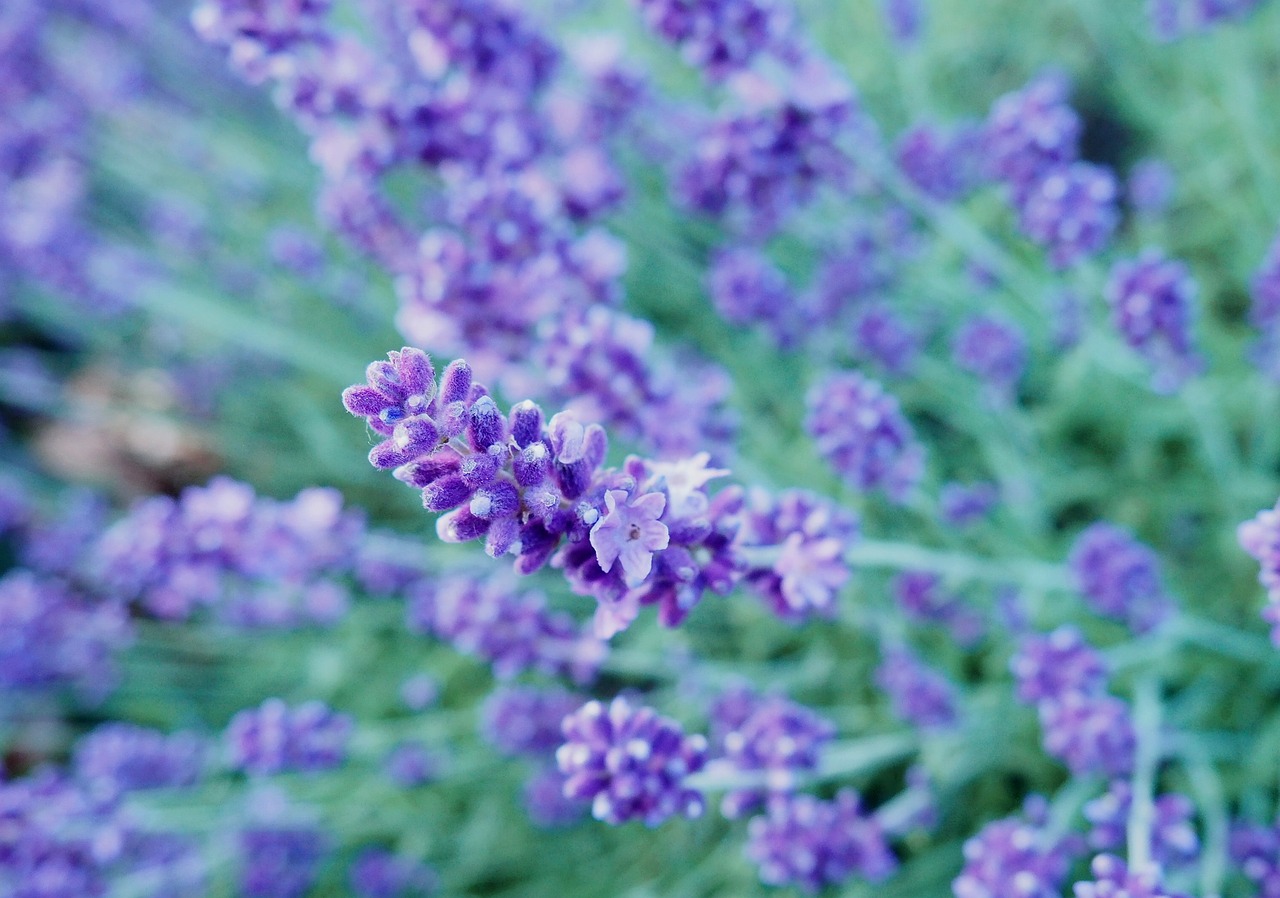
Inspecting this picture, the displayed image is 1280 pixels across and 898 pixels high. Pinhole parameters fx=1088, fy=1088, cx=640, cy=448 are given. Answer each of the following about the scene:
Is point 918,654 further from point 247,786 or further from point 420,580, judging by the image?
point 247,786

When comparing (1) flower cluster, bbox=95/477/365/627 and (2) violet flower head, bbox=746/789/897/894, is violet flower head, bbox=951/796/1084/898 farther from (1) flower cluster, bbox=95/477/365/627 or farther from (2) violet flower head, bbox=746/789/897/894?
(1) flower cluster, bbox=95/477/365/627

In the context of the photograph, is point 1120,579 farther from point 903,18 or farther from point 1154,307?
point 903,18

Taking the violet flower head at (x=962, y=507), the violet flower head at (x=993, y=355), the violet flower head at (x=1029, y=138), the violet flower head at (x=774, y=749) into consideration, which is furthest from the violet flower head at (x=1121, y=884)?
the violet flower head at (x=1029, y=138)

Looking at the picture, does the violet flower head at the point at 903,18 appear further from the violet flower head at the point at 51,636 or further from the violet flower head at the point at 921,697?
the violet flower head at the point at 51,636

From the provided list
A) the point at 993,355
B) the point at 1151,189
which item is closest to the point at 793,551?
the point at 993,355

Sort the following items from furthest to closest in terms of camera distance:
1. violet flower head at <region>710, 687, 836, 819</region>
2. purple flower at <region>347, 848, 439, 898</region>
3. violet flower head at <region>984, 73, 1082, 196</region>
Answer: purple flower at <region>347, 848, 439, 898</region>, violet flower head at <region>984, 73, 1082, 196</region>, violet flower head at <region>710, 687, 836, 819</region>

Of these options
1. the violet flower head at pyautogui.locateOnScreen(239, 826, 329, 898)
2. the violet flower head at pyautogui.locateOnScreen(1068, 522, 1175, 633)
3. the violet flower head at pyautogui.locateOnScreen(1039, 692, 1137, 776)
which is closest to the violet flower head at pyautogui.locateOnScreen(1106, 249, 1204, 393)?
the violet flower head at pyautogui.locateOnScreen(1068, 522, 1175, 633)

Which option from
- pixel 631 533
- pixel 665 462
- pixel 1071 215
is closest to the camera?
pixel 631 533
